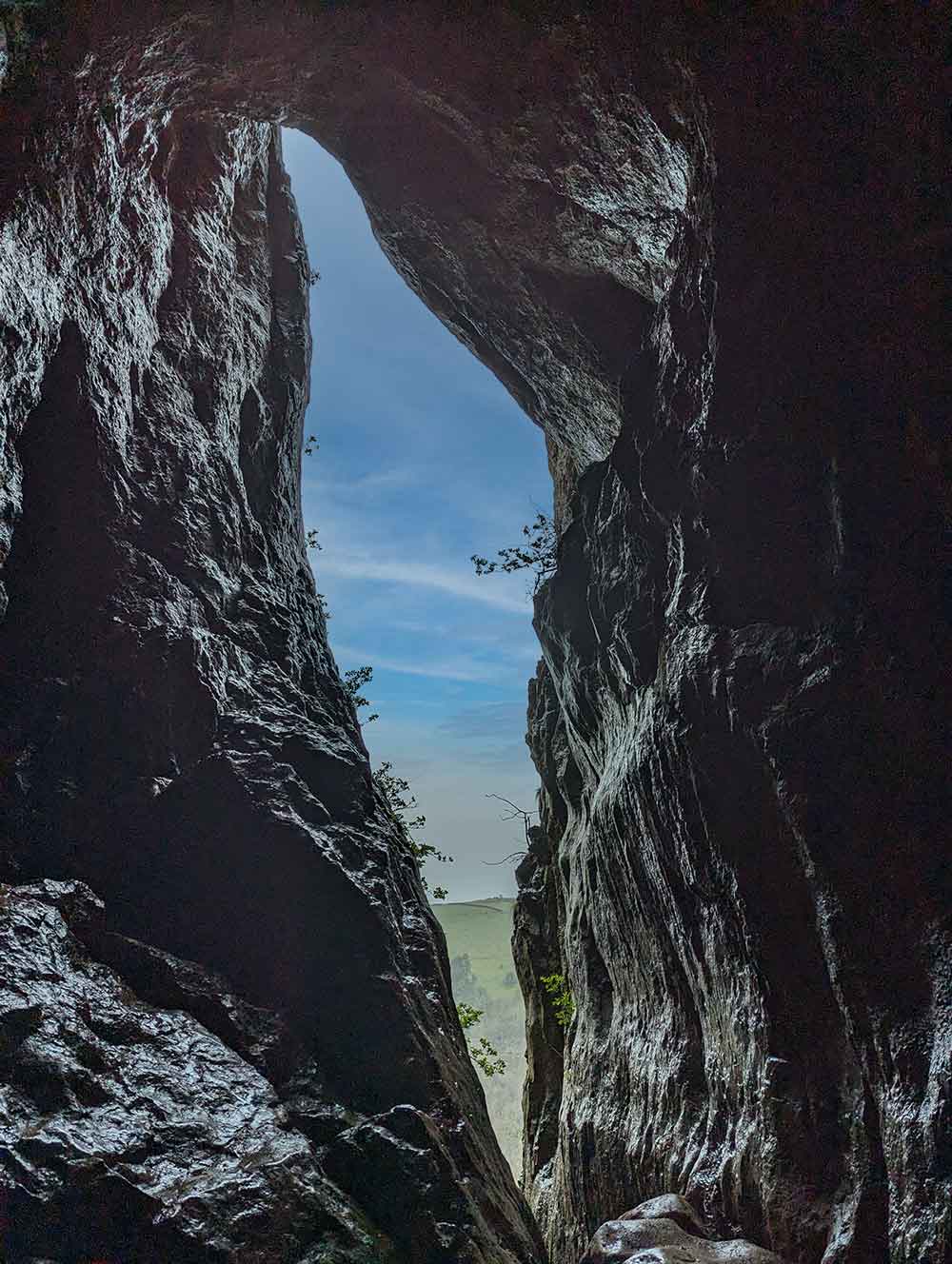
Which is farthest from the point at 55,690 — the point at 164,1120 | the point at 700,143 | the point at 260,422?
the point at 700,143

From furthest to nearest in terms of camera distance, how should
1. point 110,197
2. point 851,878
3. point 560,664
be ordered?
point 560,664 < point 110,197 < point 851,878

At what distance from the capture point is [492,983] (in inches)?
3460

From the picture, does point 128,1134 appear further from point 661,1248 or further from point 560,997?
point 560,997

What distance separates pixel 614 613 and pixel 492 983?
86801mm

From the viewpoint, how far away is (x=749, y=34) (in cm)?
686

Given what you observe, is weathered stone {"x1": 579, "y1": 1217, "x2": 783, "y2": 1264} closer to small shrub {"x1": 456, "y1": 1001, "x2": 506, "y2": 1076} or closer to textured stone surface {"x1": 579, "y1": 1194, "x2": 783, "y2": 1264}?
textured stone surface {"x1": 579, "y1": 1194, "x2": 783, "y2": 1264}

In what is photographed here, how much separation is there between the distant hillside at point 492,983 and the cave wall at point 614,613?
75538 millimetres

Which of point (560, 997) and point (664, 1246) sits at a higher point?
point (560, 997)

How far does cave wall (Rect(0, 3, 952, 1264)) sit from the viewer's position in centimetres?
632

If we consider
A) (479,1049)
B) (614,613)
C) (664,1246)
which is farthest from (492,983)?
(664,1246)

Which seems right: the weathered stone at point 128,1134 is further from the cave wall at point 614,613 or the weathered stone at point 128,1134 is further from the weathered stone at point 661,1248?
the weathered stone at point 661,1248

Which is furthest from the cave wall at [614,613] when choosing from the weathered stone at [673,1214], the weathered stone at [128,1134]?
the weathered stone at [128,1134]

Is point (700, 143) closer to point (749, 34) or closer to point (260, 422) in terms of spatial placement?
point (749, 34)

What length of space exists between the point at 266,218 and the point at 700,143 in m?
12.2
